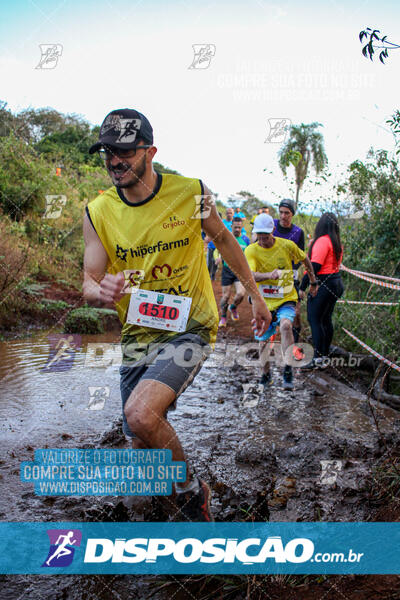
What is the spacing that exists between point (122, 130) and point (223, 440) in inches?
110

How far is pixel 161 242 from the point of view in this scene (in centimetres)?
282

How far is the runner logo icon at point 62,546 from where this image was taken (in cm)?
253

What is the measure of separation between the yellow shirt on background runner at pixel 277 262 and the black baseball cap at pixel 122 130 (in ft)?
10.8

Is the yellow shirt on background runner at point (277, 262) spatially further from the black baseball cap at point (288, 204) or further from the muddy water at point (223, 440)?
the muddy water at point (223, 440)

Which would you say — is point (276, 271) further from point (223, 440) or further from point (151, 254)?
point (151, 254)

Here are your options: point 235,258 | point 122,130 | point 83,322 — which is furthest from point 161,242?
point 83,322

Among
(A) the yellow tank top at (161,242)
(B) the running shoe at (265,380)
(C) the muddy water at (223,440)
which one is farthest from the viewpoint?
(B) the running shoe at (265,380)

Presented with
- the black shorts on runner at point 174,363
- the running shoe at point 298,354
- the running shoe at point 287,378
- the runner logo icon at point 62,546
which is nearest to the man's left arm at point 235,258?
the black shorts on runner at point 174,363

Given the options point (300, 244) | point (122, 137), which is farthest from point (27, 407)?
point (300, 244)

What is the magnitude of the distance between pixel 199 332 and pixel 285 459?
168 centimetres

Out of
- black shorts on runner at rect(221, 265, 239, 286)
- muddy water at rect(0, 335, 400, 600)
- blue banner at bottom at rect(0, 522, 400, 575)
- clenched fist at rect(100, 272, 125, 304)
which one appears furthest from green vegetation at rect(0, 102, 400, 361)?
clenched fist at rect(100, 272, 125, 304)

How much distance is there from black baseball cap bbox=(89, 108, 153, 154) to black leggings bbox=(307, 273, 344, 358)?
13.2 feet

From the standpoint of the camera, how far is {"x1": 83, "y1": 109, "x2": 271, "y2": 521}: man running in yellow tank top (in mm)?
2738

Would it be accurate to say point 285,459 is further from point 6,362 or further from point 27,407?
point 6,362
